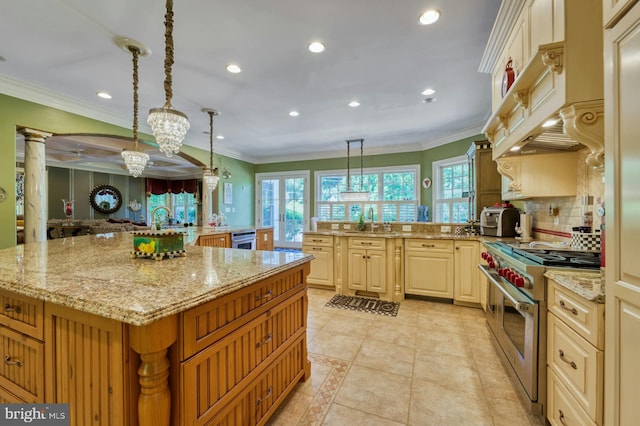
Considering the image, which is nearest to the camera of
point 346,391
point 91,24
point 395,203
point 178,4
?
point 346,391

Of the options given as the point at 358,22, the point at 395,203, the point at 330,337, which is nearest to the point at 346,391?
the point at 330,337

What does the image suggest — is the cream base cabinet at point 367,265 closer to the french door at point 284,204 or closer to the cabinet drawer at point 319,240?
the cabinet drawer at point 319,240

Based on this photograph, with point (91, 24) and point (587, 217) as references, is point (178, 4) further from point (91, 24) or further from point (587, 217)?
point (587, 217)

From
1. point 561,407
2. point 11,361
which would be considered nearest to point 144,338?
point 11,361

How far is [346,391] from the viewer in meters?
1.78

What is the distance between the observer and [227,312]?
117 centimetres

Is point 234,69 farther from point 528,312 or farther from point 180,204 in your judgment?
point 180,204

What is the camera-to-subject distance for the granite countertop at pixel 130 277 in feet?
2.88

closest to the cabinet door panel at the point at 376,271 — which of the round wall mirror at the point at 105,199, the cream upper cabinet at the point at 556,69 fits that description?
the cream upper cabinet at the point at 556,69

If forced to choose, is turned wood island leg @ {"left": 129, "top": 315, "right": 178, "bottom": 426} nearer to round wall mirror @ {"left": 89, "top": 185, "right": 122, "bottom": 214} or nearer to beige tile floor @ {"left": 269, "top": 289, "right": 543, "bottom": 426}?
beige tile floor @ {"left": 269, "top": 289, "right": 543, "bottom": 426}

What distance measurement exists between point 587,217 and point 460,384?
5.14 ft

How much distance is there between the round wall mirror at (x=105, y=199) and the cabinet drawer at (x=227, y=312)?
9.87 meters

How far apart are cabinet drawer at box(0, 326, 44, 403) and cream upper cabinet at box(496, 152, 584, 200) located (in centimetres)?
344

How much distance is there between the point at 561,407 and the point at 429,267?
84.1 inches
